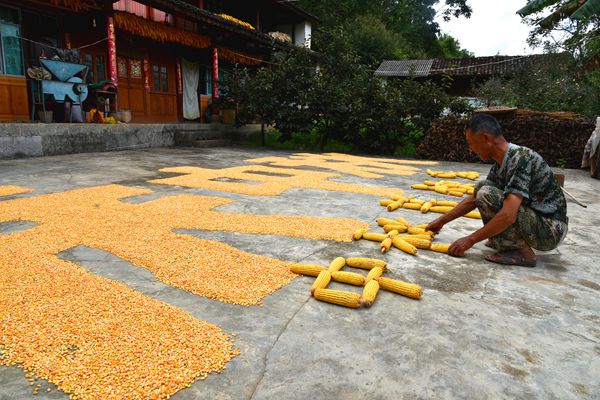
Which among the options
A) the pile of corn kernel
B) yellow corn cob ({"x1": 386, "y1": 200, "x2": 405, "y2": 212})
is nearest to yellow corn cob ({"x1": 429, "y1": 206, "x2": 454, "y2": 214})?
yellow corn cob ({"x1": 386, "y1": 200, "x2": 405, "y2": 212})

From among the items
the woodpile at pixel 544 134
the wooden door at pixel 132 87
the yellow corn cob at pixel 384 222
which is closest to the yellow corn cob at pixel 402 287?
the yellow corn cob at pixel 384 222

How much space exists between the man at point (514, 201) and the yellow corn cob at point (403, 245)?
0.27 m

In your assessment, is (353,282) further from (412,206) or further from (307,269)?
(412,206)

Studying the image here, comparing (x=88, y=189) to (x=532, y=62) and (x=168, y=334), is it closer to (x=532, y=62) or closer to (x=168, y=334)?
(x=168, y=334)

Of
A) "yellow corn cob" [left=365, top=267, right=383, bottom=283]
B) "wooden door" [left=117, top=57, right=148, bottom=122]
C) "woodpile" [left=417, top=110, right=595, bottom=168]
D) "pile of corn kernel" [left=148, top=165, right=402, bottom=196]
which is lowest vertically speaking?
"yellow corn cob" [left=365, top=267, right=383, bottom=283]

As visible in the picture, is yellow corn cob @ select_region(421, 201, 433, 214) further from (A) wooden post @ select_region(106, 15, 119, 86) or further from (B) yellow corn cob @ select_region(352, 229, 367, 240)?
(A) wooden post @ select_region(106, 15, 119, 86)

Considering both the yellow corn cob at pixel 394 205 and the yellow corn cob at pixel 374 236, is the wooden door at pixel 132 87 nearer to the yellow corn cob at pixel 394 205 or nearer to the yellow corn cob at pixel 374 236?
the yellow corn cob at pixel 394 205

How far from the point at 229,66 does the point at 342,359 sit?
650 inches

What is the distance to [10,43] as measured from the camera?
868 centimetres

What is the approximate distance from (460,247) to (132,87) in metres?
11.8

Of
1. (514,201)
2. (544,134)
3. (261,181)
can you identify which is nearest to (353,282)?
(514,201)

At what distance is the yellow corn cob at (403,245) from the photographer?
2.79 meters

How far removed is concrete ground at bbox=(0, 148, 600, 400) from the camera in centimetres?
140

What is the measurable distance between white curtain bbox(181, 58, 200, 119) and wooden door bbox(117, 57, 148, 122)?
1.71 metres
